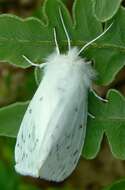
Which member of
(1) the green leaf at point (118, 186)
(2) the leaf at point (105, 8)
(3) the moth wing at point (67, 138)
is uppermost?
(2) the leaf at point (105, 8)

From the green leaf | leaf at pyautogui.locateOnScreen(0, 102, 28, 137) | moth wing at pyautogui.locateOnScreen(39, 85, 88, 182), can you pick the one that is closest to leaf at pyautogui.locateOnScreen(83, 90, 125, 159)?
moth wing at pyautogui.locateOnScreen(39, 85, 88, 182)

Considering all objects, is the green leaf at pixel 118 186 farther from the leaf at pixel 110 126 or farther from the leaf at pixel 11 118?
the leaf at pixel 11 118

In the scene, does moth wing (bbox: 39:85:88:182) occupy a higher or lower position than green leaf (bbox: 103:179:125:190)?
higher

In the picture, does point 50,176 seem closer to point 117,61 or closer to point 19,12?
point 117,61

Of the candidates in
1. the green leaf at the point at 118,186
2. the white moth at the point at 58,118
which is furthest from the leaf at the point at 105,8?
the green leaf at the point at 118,186

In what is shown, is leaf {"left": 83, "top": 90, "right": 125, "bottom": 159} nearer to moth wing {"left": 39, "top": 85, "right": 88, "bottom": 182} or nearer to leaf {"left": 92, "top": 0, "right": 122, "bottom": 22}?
moth wing {"left": 39, "top": 85, "right": 88, "bottom": 182}

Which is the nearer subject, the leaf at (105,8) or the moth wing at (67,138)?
the leaf at (105,8)
